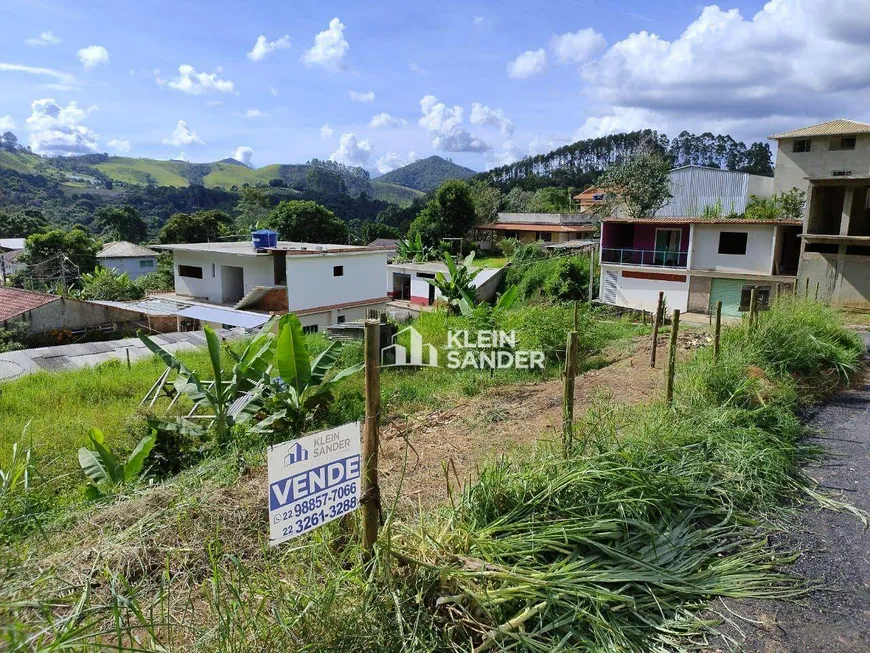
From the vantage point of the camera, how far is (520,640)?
2705 millimetres

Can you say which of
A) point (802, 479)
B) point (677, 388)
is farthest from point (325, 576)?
point (677, 388)

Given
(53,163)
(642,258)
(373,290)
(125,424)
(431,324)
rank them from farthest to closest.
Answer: (53,163) → (373,290) → (642,258) → (431,324) → (125,424)

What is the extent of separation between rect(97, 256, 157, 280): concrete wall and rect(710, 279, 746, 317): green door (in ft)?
121

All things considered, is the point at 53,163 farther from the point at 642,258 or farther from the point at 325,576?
the point at 325,576

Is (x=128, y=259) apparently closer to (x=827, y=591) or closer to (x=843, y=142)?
(x=843, y=142)

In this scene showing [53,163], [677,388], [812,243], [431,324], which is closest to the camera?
[677,388]

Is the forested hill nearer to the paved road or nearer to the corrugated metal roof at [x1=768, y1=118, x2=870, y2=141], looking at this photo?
the corrugated metal roof at [x1=768, y1=118, x2=870, y2=141]

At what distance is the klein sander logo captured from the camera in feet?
36.9

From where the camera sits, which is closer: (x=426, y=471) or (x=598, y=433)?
(x=598, y=433)

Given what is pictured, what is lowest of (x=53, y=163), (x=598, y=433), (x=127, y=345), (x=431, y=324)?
(x=127, y=345)

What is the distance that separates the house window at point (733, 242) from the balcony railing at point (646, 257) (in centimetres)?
133

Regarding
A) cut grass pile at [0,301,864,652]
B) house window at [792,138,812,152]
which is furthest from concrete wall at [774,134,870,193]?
cut grass pile at [0,301,864,652]

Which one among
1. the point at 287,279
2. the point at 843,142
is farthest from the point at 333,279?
the point at 843,142

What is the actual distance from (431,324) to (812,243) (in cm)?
1482
